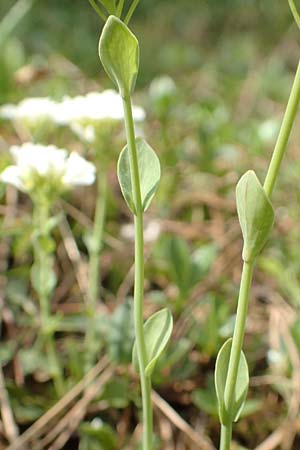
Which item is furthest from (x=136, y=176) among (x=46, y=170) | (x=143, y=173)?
(x=46, y=170)

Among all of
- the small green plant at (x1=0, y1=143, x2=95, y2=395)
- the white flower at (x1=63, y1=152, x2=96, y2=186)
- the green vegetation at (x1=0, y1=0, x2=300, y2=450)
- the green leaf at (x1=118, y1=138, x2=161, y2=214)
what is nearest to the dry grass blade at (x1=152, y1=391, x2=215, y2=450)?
the green vegetation at (x1=0, y1=0, x2=300, y2=450)

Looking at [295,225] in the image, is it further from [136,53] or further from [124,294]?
[136,53]

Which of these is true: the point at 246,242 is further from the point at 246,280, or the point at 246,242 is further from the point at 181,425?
the point at 181,425

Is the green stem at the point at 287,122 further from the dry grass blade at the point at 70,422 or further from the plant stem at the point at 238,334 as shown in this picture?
the dry grass blade at the point at 70,422

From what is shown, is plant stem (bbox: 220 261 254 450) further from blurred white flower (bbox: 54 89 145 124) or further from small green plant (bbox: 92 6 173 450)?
blurred white flower (bbox: 54 89 145 124)

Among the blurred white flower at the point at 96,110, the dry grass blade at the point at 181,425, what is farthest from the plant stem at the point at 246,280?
the blurred white flower at the point at 96,110

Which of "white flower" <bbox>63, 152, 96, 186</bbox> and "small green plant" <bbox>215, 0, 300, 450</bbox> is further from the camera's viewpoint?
"white flower" <bbox>63, 152, 96, 186</bbox>
